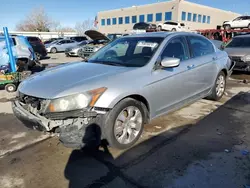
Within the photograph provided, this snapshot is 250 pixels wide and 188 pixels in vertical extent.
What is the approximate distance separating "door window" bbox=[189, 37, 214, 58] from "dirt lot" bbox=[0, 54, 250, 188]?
4.38ft

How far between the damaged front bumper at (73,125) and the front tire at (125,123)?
6.4 inches

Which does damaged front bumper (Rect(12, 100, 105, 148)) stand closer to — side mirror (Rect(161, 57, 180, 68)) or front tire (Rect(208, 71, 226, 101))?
side mirror (Rect(161, 57, 180, 68))

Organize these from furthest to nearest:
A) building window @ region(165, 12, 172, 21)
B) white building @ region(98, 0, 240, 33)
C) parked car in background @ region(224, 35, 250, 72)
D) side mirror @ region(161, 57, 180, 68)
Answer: building window @ region(165, 12, 172, 21)
white building @ region(98, 0, 240, 33)
parked car in background @ region(224, 35, 250, 72)
side mirror @ region(161, 57, 180, 68)

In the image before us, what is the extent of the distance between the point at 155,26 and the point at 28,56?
821 inches

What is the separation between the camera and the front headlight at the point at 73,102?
2.63m

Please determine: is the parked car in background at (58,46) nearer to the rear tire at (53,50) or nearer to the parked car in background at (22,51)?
the rear tire at (53,50)

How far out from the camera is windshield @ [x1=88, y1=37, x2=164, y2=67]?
3538 mm

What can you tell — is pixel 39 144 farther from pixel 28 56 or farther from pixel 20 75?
pixel 28 56

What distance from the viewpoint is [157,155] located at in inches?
119

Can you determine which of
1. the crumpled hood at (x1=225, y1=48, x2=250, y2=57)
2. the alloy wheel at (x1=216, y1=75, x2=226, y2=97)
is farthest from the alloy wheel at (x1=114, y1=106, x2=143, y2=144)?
the crumpled hood at (x1=225, y1=48, x2=250, y2=57)

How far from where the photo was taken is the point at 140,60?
3.50m

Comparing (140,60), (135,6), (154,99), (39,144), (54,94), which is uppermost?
(135,6)

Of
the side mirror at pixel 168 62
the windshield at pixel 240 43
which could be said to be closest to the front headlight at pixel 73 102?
the side mirror at pixel 168 62

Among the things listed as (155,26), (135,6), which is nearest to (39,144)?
(155,26)
